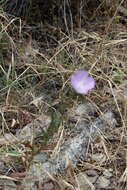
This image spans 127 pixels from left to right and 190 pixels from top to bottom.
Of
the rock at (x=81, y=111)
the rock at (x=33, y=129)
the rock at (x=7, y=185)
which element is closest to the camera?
the rock at (x=7, y=185)

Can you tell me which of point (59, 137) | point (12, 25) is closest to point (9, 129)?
point (59, 137)

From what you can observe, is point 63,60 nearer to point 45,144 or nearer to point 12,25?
point 12,25

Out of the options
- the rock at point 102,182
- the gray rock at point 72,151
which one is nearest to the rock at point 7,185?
the gray rock at point 72,151

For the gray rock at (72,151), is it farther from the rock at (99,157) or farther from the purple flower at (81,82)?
the purple flower at (81,82)

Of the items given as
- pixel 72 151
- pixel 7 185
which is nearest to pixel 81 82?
pixel 72 151

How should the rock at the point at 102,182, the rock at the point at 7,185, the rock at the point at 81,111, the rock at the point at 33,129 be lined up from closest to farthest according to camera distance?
the rock at the point at 7,185
the rock at the point at 102,182
the rock at the point at 33,129
the rock at the point at 81,111
